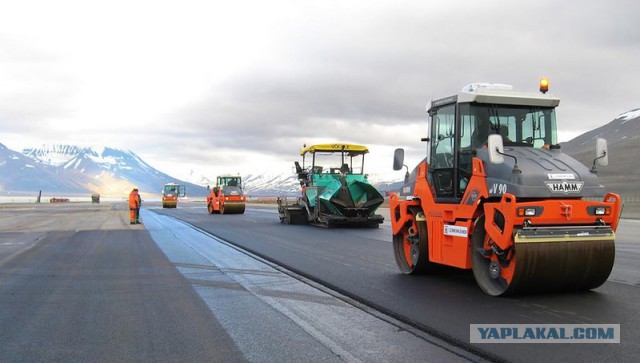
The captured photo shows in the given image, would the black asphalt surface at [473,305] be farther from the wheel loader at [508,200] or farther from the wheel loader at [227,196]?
the wheel loader at [227,196]

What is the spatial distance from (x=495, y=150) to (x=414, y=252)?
2.62 m

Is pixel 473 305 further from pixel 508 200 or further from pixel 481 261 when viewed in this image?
pixel 508 200

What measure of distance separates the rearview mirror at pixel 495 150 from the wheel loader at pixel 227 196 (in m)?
27.9

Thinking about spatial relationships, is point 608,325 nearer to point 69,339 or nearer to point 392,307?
point 392,307

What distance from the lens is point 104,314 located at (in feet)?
19.9

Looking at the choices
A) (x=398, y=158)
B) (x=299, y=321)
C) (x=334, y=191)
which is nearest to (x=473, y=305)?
(x=299, y=321)

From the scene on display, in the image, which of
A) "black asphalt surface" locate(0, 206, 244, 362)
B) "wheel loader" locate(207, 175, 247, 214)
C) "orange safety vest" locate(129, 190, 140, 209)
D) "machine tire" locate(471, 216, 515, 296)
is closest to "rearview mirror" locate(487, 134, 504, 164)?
"machine tire" locate(471, 216, 515, 296)

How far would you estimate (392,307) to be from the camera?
6199 millimetres

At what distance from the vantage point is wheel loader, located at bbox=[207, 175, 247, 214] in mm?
34000

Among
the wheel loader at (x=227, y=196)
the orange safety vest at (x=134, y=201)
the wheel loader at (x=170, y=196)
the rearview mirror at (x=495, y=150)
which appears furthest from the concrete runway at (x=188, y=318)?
the wheel loader at (x=170, y=196)

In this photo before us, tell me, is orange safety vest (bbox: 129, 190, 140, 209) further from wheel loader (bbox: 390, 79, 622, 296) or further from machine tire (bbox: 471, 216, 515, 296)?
machine tire (bbox: 471, 216, 515, 296)

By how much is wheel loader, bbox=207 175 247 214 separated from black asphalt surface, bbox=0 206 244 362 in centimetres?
2294

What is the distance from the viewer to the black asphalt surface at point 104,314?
15.4ft

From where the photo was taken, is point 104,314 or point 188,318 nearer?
point 188,318
